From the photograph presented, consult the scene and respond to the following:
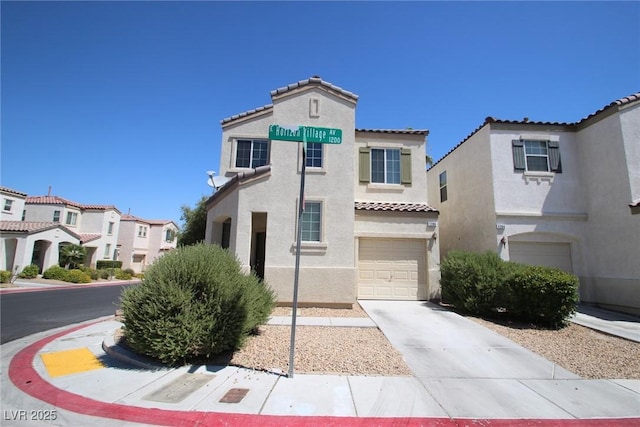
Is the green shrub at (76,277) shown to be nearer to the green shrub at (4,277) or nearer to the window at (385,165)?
the green shrub at (4,277)

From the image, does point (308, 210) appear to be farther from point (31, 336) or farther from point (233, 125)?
point (31, 336)

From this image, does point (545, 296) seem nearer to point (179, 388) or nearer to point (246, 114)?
point (179, 388)

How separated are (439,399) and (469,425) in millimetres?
681

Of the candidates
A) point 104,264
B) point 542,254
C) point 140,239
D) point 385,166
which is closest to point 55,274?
point 104,264

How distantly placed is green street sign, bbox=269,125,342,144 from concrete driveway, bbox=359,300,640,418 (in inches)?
172

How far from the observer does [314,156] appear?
12.0 metres

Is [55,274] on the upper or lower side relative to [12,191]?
lower

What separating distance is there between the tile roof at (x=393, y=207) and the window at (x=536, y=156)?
4.37 m

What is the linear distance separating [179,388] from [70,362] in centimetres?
299

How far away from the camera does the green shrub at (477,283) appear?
991 centimetres

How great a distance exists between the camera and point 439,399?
4.57m

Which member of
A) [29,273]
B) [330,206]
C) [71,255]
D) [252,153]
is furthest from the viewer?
[71,255]

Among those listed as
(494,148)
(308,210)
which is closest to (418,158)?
(494,148)

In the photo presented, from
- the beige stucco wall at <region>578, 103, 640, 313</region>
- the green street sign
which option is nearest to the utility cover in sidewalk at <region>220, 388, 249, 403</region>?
the green street sign
